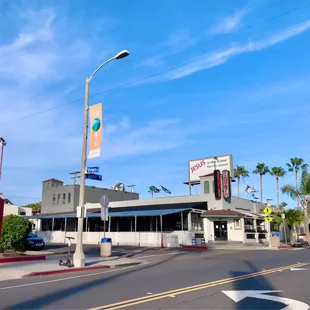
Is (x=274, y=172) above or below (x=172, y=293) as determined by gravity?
above

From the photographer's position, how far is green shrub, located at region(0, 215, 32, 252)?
1833 cm

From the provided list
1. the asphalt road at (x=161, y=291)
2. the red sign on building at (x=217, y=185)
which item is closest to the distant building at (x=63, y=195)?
the red sign on building at (x=217, y=185)

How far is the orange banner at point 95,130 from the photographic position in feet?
55.2

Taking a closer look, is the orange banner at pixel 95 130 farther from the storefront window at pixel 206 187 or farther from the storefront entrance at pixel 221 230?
the storefront window at pixel 206 187

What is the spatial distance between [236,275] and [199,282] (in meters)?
2.30

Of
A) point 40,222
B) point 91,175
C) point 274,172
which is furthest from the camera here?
point 274,172

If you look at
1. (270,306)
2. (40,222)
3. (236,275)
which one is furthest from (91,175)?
(40,222)

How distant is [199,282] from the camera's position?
36.3 feet

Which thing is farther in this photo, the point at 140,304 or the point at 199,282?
the point at 199,282

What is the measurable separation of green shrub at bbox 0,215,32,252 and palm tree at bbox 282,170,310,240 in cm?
3203

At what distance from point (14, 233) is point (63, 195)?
1422 inches

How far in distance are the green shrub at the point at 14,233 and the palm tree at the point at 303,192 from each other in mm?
32030

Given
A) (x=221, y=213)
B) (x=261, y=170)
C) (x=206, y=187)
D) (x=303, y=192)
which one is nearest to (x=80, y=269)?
(x=221, y=213)

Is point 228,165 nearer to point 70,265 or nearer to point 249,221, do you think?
point 249,221
